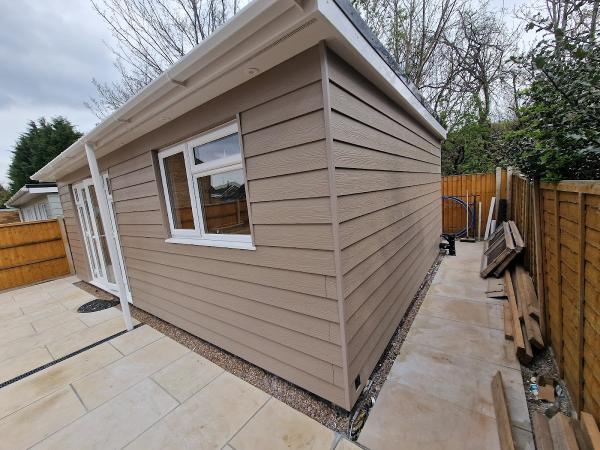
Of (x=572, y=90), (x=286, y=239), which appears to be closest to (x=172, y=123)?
(x=286, y=239)

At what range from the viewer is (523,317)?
2445mm

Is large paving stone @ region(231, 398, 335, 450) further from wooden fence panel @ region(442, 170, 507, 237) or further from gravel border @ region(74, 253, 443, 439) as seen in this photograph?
wooden fence panel @ region(442, 170, 507, 237)

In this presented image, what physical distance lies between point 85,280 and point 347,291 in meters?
6.55

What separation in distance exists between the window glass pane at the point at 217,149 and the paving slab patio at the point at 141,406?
1.99m

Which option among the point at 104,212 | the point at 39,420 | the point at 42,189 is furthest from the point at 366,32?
the point at 42,189

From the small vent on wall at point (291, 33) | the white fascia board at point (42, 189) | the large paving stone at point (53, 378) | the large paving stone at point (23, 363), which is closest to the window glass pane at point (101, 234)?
the large paving stone at point (23, 363)

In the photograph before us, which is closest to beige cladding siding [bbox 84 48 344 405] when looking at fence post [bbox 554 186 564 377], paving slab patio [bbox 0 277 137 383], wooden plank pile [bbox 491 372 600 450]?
wooden plank pile [bbox 491 372 600 450]

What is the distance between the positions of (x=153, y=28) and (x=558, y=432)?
371 inches

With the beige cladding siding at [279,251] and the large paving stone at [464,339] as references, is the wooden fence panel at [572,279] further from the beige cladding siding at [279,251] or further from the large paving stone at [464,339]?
the beige cladding siding at [279,251]

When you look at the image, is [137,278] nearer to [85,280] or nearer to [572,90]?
[85,280]

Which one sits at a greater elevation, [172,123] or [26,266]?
[172,123]

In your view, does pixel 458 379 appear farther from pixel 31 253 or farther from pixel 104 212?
pixel 31 253

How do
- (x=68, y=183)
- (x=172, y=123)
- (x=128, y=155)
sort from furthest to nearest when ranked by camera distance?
1. (x=68, y=183)
2. (x=128, y=155)
3. (x=172, y=123)

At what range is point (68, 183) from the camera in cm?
484
